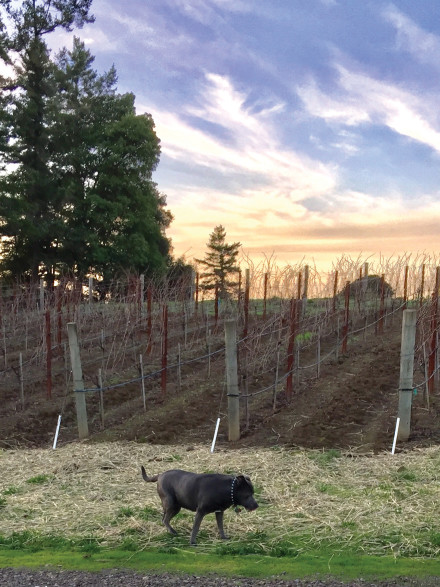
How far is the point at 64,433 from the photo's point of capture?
1238cm

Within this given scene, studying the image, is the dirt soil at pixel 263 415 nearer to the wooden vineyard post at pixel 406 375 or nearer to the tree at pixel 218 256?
the wooden vineyard post at pixel 406 375

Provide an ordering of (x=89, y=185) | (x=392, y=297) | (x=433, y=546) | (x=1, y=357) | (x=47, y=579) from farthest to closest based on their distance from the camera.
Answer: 1. (x=89, y=185)
2. (x=392, y=297)
3. (x=1, y=357)
4. (x=433, y=546)
5. (x=47, y=579)

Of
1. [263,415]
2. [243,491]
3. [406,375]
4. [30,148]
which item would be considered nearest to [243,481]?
[243,491]

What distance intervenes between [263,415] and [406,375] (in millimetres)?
2790

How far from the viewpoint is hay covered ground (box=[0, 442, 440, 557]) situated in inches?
250

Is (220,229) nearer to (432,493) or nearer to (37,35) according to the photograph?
(37,35)

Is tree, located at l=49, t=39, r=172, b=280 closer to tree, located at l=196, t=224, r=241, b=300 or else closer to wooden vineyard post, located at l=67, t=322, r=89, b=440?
tree, located at l=196, t=224, r=241, b=300

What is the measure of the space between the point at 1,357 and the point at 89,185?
672 inches

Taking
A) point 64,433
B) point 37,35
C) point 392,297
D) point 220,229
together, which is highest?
point 37,35

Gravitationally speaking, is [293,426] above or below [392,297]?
below

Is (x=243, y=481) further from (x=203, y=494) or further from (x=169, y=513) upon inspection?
(x=169, y=513)

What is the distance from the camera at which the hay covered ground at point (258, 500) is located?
250 inches

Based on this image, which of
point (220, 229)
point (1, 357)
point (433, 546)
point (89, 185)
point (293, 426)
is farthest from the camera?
point (220, 229)

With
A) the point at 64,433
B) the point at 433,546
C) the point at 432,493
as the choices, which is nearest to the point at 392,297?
the point at 64,433
